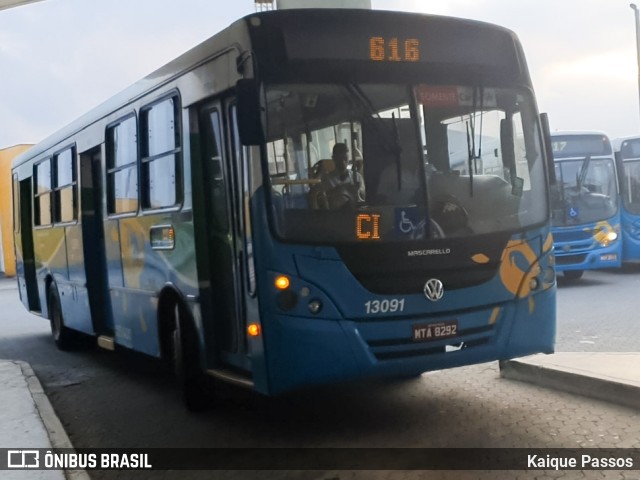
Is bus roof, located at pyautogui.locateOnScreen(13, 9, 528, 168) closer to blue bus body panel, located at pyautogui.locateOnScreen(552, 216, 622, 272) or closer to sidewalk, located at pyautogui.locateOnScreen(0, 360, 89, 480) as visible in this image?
sidewalk, located at pyautogui.locateOnScreen(0, 360, 89, 480)

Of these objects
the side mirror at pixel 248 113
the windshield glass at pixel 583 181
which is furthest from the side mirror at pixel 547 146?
the windshield glass at pixel 583 181

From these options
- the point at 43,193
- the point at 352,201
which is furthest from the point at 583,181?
the point at 352,201

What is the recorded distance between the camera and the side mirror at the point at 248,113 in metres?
6.09

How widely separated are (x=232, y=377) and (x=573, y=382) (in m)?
2.83

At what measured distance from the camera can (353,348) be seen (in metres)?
6.23

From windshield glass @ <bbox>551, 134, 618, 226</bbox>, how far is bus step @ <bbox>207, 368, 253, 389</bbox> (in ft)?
40.1

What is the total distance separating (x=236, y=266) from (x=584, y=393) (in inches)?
119

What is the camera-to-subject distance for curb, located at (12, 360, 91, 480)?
6.02m

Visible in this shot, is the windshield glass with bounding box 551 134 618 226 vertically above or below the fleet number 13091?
above

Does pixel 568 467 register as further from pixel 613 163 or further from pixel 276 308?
pixel 613 163

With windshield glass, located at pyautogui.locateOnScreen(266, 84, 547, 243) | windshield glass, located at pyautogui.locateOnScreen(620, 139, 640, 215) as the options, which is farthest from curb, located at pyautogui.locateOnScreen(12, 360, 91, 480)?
windshield glass, located at pyautogui.locateOnScreen(620, 139, 640, 215)

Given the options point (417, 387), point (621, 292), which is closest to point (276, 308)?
point (417, 387)

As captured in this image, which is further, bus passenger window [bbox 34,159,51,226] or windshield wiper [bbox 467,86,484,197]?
bus passenger window [bbox 34,159,51,226]

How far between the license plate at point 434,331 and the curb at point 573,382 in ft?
4.76
